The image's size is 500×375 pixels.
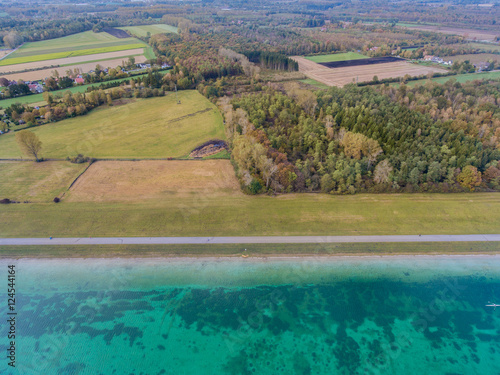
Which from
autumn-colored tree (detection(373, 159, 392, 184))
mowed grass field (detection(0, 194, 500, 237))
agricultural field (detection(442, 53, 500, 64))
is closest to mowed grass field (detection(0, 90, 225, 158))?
mowed grass field (detection(0, 194, 500, 237))

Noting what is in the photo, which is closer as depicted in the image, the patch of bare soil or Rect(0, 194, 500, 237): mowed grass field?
Rect(0, 194, 500, 237): mowed grass field

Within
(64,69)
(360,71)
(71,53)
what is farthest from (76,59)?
(360,71)

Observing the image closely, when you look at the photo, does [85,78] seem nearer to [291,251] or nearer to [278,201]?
[278,201]

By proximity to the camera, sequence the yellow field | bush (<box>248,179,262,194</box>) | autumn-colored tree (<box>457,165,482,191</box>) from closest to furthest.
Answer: autumn-colored tree (<box>457,165,482,191</box>)
bush (<box>248,179,262,194</box>)
the yellow field

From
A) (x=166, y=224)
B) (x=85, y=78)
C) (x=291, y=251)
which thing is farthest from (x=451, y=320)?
(x=85, y=78)

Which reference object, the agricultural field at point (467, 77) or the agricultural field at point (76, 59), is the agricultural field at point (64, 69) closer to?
the agricultural field at point (76, 59)

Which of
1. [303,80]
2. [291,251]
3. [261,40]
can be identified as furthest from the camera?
[261,40]

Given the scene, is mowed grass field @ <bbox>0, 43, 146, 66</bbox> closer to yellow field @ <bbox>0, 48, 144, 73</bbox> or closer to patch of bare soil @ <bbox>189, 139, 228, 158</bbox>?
yellow field @ <bbox>0, 48, 144, 73</bbox>

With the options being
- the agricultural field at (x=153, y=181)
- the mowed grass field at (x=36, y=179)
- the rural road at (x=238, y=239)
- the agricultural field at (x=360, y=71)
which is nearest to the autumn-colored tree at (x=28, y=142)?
the mowed grass field at (x=36, y=179)
